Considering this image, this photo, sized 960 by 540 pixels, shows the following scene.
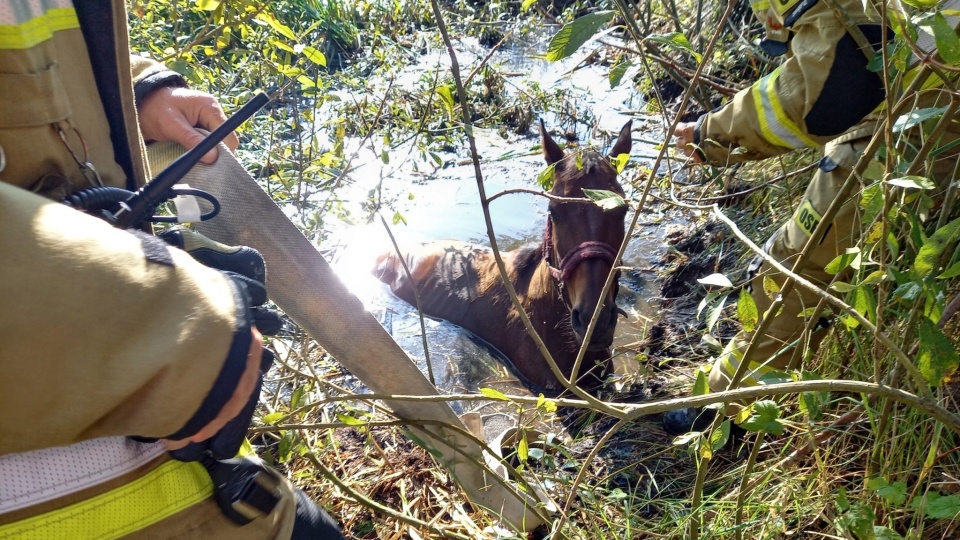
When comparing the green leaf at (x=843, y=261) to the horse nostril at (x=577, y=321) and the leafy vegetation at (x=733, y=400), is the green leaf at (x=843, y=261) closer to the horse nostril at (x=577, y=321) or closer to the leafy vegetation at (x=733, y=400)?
the leafy vegetation at (x=733, y=400)

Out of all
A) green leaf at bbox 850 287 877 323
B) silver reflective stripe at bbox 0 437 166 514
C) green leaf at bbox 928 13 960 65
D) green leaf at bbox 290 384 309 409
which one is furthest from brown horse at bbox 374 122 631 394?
silver reflective stripe at bbox 0 437 166 514

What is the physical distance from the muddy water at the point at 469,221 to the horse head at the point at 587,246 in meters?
0.45

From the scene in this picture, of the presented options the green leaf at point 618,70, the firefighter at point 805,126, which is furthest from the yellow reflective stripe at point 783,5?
the green leaf at point 618,70

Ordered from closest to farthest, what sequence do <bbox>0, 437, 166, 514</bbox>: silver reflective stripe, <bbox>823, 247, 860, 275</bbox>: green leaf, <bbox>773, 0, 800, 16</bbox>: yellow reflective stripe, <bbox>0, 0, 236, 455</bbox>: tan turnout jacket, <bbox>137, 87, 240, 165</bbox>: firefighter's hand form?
1. <bbox>0, 0, 236, 455</bbox>: tan turnout jacket
2. <bbox>0, 437, 166, 514</bbox>: silver reflective stripe
3. <bbox>823, 247, 860, 275</bbox>: green leaf
4. <bbox>137, 87, 240, 165</bbox>: firefighter's hand
5. <bbox>773, 0, 800, 16</bbox>: yellow reflective stripe

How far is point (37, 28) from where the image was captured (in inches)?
47.9

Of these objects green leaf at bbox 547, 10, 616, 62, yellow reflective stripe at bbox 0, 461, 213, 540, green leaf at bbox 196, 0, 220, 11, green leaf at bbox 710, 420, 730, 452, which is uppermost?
green leaf at bbox 196, 0, 220, 11

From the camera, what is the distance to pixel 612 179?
438cm

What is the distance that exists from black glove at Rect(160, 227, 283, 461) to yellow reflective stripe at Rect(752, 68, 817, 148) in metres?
2.36

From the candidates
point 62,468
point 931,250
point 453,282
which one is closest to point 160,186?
point 62,468

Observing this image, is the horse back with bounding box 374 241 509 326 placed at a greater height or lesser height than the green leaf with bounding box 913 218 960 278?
lesser

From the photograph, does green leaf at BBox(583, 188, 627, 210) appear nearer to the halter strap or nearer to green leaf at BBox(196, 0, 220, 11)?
green leaf at BBox(196, 0, 220, 11)

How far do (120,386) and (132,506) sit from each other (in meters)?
0.37

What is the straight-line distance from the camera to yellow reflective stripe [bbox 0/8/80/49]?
116 centimetres

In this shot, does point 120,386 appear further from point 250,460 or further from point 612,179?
point 612,179
